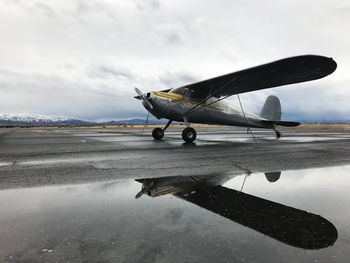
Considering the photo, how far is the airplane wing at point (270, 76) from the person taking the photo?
953 centimetres

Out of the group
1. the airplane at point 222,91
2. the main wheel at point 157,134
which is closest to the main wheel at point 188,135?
the airplane at point 222,91

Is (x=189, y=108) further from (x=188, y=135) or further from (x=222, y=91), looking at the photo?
(x=222, y=91)

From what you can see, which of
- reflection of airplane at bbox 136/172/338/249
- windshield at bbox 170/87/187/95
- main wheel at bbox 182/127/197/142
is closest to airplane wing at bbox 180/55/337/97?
windshield at bbox 170/87/187/95

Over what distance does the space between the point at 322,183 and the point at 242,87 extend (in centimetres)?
944

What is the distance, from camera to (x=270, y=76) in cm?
1152

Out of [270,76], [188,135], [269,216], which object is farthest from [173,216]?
[270,76]

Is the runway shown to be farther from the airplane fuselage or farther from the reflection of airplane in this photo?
the airplane fuselage

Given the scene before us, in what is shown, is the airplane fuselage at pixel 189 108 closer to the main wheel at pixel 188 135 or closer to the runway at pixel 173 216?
the main wheel at pixel 188 135

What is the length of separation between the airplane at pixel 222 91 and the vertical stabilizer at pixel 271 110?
4.15m

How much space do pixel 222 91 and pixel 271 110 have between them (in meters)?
7.94

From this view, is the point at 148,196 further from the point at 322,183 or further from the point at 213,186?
the point at 322,183

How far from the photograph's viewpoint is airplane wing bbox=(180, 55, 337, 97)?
9.53 meters

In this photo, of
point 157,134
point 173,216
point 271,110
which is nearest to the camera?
point 173,216

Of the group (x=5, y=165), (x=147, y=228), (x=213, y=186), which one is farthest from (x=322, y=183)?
(x=5, y=165)
